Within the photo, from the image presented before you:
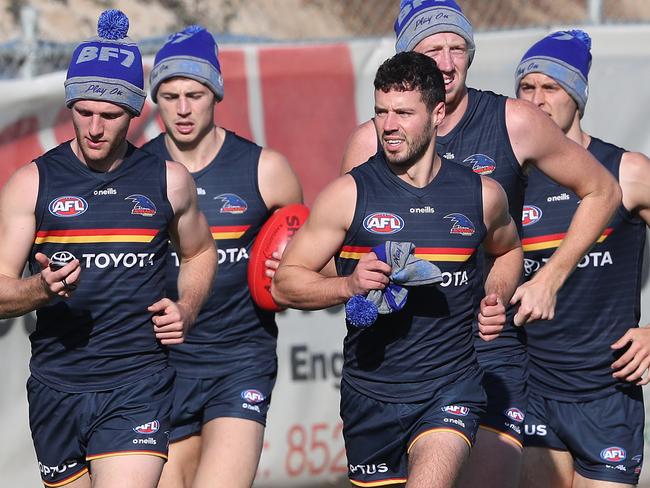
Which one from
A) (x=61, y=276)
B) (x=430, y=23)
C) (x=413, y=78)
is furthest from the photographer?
(x=430, y=23)

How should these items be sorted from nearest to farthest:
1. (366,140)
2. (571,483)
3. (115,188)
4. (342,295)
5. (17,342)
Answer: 1. (342,295)
2. (115,188)
3. (366,140)
4. (571,483)
5. (17,342)

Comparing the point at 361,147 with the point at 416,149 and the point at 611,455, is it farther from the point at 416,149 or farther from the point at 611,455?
the point at 611,455

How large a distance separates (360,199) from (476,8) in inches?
447

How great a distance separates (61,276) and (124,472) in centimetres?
97

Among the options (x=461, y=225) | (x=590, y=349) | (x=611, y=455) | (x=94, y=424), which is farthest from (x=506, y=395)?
(x=94, y=424)

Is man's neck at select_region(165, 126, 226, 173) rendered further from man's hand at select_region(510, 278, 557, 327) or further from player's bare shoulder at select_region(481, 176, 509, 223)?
man's hand at select_region(510, 278, 557, 327)

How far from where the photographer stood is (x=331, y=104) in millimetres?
8727

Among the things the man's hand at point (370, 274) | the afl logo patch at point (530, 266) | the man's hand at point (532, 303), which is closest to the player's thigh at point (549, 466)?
the afl logo patch at point (530, 266)

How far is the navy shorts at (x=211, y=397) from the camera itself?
6668 mm

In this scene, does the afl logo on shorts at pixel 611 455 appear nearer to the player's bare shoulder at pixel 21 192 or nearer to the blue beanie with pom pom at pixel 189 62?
the blue beanie with pom pom at pixel 189 62

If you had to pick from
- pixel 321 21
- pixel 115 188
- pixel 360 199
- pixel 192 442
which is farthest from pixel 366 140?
pixel 321 21

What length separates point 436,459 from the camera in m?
5.40

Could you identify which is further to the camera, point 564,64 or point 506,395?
point 564,64

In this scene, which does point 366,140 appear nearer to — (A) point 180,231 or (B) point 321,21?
(A) point 180,231
